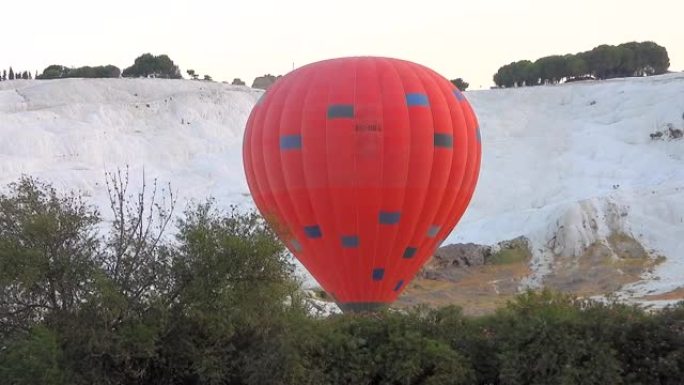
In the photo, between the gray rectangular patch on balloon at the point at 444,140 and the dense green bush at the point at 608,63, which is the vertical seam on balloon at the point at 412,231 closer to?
the gray rectangular patch on balloon at the point at 444,140

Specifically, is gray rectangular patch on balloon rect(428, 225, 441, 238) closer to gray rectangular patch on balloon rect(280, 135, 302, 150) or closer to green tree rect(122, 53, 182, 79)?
gray rectangular patch on balloon rect(280, 135, 302, 150)

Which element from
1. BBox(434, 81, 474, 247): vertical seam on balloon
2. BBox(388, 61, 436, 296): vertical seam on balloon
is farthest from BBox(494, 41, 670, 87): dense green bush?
BBox(388, 61, 436, 296): vertical seam on balloon

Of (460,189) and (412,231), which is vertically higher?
(460,189)

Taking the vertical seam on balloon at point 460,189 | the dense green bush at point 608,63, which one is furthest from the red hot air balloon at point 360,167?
the dense green bush at point 608,63

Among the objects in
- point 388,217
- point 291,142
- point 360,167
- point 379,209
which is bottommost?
point 388,217

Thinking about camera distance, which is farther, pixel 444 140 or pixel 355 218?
pixel 444 140

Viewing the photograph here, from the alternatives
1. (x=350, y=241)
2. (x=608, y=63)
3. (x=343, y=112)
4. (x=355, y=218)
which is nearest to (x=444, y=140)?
(x=343, y=112)

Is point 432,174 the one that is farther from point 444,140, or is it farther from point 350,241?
point 350,241
